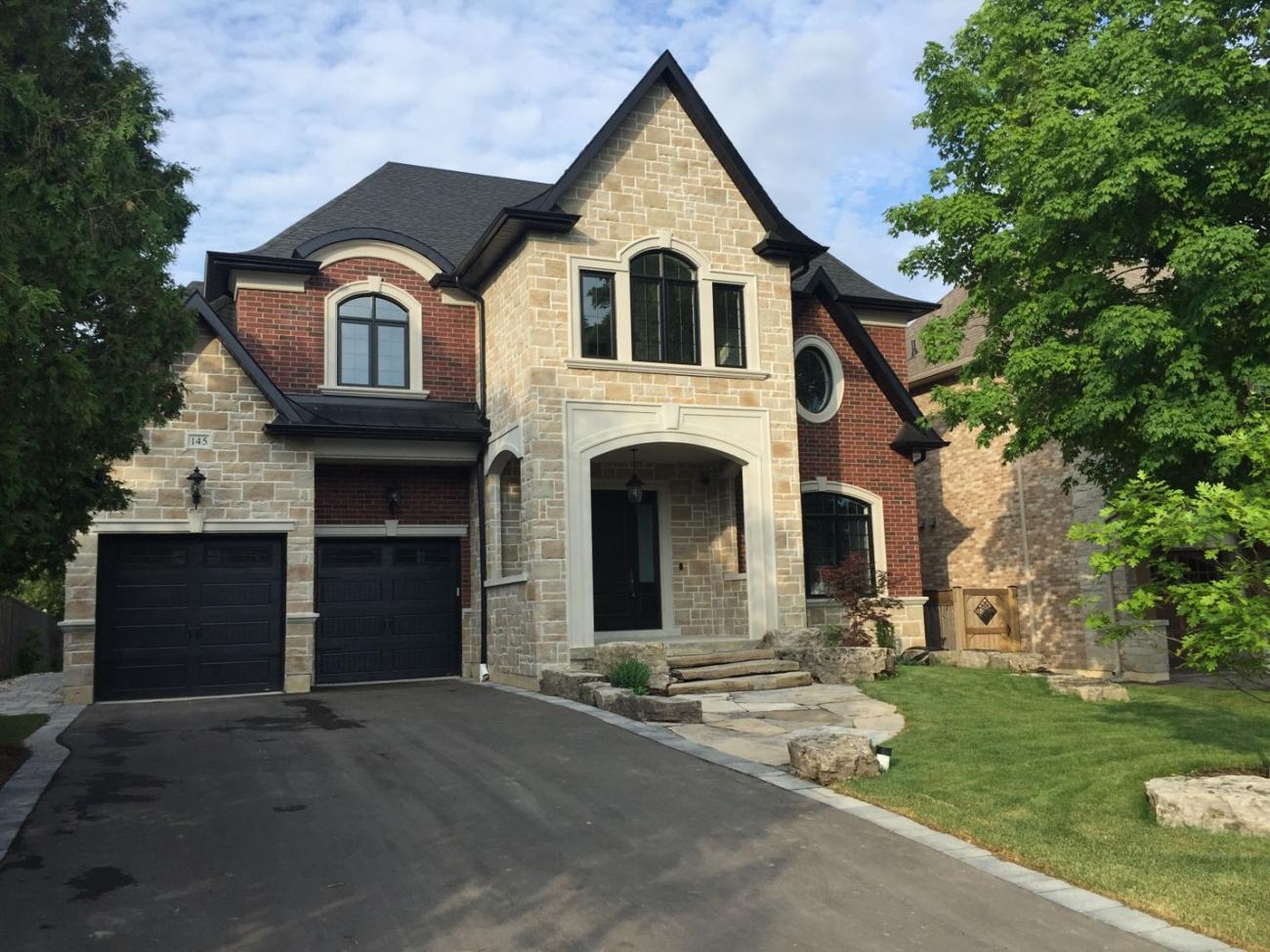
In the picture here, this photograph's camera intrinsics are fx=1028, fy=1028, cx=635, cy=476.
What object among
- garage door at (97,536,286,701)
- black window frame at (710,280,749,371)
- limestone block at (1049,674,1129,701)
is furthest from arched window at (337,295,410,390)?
limestone block at (1049,674,1129,701)

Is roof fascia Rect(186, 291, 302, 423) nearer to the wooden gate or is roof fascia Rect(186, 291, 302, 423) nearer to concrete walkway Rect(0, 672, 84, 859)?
concrete walkway Rect(0, 672, 84, 859)

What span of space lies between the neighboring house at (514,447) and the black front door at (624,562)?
5 cm

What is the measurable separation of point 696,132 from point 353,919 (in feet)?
44.1

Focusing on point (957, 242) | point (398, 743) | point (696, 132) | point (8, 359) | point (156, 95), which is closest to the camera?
point (8, 359)

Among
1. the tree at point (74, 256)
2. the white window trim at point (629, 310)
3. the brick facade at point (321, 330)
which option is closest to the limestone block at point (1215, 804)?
the tree at point (74, 256)

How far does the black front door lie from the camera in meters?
17.1

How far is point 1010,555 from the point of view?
22.3 meters

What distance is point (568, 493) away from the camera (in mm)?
14414

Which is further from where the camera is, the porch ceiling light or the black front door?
the black front door

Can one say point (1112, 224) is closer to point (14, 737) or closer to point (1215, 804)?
point (1215, 804)

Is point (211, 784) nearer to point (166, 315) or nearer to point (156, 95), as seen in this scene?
point (166, 315)

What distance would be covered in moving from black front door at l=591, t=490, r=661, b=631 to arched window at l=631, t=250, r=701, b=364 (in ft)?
9.55

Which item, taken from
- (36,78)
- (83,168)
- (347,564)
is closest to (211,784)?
(83,168)

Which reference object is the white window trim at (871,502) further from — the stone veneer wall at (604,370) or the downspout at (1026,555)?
the downspout at (1026,555)
